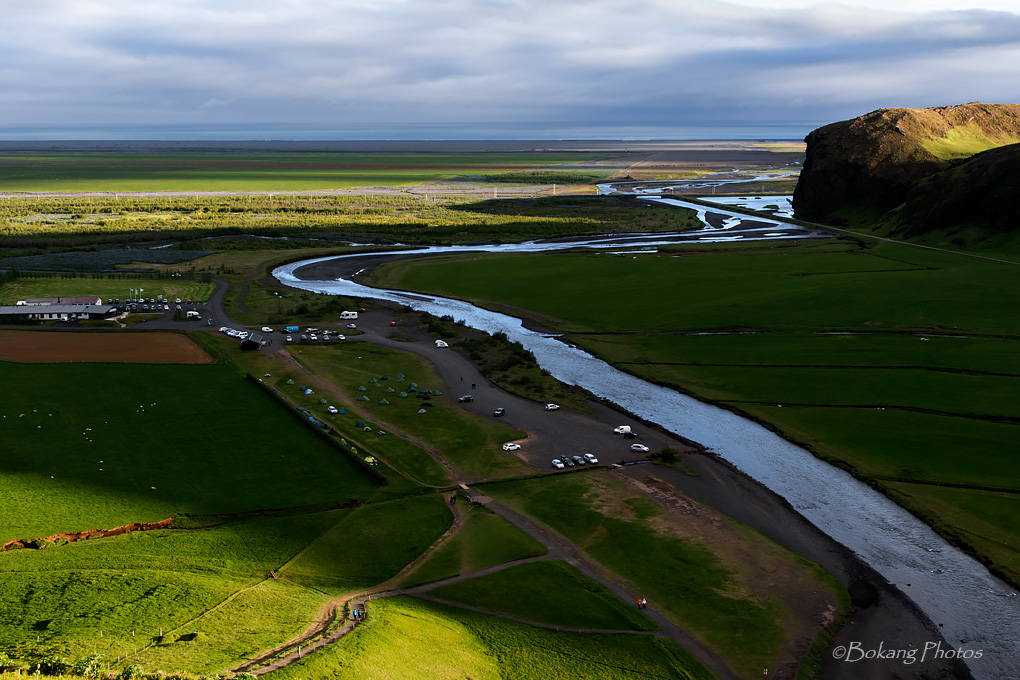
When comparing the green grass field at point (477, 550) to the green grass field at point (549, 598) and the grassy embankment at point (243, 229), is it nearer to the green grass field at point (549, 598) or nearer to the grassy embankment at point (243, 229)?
the green grass field at point (549, 598)

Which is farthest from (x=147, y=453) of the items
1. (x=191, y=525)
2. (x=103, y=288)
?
(x=103, y=288)

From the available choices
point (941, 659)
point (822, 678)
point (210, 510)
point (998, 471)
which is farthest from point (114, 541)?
point (998, 471)

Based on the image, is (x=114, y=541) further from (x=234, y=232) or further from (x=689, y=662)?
(x=234, y=232)

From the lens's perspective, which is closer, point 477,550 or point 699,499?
point 477,550

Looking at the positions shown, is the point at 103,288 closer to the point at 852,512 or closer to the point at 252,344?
the point at 252,344

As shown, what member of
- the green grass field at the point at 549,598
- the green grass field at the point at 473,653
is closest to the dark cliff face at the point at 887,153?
the green grass field at the point at 549,598
